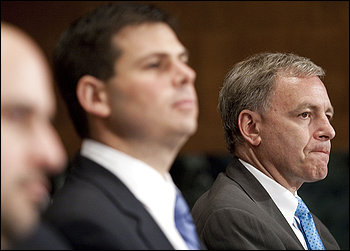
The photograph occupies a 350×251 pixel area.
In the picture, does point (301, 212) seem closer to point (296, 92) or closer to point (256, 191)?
point (256, 191)

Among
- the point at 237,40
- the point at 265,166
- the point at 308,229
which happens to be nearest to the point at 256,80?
the point at 265,166

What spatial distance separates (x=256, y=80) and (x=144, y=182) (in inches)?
36.8

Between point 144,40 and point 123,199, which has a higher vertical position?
point 144,40

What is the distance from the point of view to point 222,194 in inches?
84.9

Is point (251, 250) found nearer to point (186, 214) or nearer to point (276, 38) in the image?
point (186, 214)

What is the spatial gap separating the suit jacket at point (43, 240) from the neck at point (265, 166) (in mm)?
1073

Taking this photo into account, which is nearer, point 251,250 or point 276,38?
point 251,250

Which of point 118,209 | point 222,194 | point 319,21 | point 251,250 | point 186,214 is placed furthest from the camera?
point 319,21

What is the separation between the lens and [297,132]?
2377 millimetres

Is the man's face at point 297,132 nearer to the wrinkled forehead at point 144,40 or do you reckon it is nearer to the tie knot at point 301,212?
the tie knot at point 301,212

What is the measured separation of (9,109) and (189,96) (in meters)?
0.51

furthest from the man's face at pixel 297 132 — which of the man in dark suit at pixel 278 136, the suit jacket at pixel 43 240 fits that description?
the suit jacket at pixel 43 240

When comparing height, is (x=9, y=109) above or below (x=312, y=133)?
above

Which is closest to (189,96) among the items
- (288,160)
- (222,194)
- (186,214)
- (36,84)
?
(186,214)
